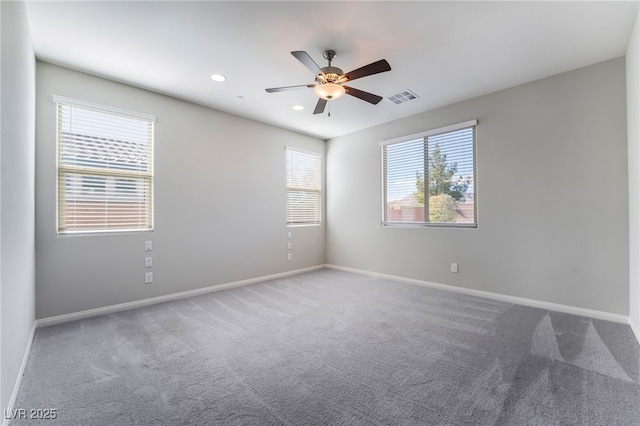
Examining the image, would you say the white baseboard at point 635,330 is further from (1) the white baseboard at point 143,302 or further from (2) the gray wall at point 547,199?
(1) the white baseboard at point 143,302

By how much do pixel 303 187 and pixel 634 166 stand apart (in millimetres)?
4386

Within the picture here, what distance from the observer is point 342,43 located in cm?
259

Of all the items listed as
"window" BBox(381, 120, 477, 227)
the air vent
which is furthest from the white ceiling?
"window" BBox(381, 120, 477, 227)

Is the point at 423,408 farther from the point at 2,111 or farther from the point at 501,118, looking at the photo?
the point at 501,118

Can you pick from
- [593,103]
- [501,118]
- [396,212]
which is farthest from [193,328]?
[593,103]

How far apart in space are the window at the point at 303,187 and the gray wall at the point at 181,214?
0.18 meters

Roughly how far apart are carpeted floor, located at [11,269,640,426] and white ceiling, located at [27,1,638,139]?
2755 millimetres

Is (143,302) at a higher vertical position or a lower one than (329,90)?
lower

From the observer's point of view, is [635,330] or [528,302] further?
[528,302]

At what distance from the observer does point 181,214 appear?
3.85 m

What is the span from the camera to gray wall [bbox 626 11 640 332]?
2.40m

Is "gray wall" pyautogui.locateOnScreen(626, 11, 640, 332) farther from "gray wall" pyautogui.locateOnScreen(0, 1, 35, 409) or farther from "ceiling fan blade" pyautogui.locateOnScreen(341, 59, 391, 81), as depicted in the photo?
"gray wall" pyautogui.locateOnScreen(0, 1, 35, 409)

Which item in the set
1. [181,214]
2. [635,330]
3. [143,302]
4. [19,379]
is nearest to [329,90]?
[181,214]

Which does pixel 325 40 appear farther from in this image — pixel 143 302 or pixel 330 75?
pixel 143 302
